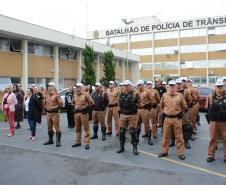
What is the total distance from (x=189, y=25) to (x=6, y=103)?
167 feet

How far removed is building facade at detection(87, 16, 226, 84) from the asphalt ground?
47.8m

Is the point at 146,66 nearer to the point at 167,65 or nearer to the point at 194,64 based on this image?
the point at 167,65

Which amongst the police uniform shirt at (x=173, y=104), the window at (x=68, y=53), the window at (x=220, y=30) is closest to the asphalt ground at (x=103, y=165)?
the police uniform shirt at (x=173, y=104)

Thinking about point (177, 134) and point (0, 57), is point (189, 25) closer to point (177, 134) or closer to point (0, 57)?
point (0, 57)

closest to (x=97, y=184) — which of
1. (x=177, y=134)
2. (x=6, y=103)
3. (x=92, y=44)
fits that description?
(x=177, y=134)

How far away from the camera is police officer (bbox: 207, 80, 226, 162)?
8977 mm

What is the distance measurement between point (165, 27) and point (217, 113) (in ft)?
181

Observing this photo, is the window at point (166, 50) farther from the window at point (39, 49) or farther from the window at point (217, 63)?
the window at point (39, 49)

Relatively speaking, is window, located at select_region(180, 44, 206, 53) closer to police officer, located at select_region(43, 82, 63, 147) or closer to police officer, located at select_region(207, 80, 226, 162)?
police officer, located at select_region(43, 82, 63, 147)

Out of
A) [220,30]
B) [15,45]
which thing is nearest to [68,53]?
[15,45]

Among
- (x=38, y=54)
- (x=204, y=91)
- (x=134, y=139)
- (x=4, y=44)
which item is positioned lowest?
(x=134, y=139)

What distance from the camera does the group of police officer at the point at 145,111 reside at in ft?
30.3

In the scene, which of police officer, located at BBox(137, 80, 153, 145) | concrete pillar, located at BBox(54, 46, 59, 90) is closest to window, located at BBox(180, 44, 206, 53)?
concrete pillar, located at BBox(54, 46, 59, 90)

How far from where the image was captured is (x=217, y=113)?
9.02 m
